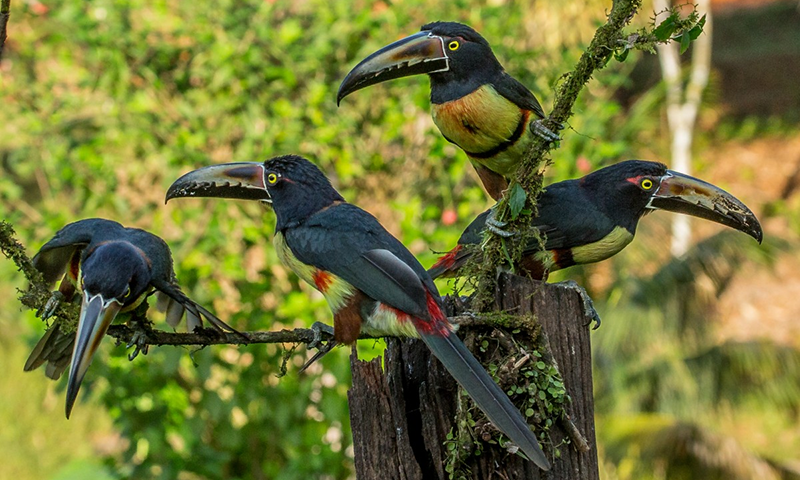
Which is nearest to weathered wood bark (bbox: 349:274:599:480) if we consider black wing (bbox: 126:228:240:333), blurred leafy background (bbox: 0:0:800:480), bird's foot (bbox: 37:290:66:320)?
black wing (bbox: 126:228:240:333)

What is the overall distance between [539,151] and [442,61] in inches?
28.5

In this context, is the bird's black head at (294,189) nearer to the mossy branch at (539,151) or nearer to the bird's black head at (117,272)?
the bird's black head at (117,272)

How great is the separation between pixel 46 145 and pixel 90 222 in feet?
10.3

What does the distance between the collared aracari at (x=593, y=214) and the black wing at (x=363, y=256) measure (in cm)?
45

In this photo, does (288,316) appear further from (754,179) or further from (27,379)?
(754,179)

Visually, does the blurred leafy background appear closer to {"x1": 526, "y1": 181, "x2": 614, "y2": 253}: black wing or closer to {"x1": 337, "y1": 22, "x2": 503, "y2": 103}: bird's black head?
{"x1": 526, "y1": 181, "x2": 614, "y2": 253}: black wing

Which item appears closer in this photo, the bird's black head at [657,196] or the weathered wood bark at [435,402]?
the weathered wood bark at [435,402]

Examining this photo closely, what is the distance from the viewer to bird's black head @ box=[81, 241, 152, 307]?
3.49 meters

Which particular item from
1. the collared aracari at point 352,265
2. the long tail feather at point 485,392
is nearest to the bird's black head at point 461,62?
the collared aracari at point 352,265

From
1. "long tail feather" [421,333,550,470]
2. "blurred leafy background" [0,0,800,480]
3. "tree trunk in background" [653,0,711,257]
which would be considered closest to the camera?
"long tail feather" [421,333,550,470]

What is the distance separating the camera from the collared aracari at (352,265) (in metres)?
3.02

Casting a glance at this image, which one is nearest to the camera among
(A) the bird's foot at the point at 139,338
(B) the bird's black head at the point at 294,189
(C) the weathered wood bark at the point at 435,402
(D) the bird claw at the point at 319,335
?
(C) the weathered wood bark at the point at 435,402

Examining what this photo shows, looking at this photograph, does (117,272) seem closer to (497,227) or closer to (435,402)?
(435,402)

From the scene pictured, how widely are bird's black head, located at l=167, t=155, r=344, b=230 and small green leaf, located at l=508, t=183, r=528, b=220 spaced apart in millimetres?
811
